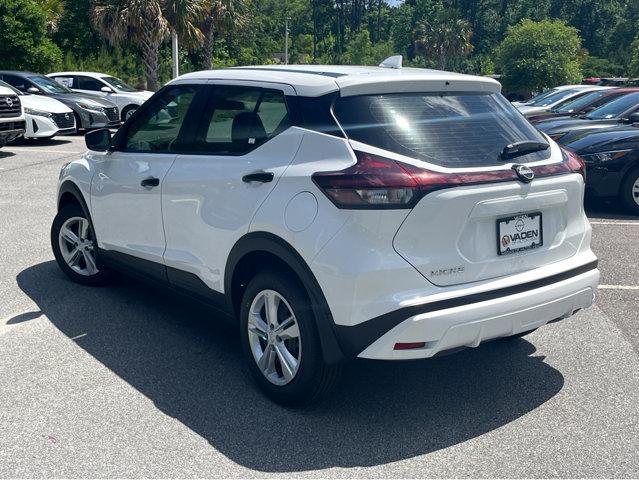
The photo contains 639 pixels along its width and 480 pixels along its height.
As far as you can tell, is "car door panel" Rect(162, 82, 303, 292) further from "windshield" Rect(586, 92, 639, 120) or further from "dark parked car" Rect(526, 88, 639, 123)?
"dark parked car" Rect(526, 88, 639, 123)

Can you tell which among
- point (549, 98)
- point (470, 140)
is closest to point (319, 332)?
point (470, 140)

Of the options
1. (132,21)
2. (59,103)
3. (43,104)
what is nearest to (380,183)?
(43,104)

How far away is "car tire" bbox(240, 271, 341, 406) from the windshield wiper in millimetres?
1242

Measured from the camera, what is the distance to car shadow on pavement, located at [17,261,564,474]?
3.72 meters

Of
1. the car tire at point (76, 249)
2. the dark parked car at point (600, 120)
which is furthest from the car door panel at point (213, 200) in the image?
the dark parked car at point (600, 120)

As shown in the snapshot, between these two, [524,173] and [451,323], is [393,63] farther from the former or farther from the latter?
[451,323]

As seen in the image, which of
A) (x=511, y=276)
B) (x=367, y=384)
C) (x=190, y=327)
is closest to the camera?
(x=511, y=276)

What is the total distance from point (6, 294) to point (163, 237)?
6.01ft

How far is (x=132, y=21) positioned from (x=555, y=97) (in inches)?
627

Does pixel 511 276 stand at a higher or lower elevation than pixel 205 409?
higher

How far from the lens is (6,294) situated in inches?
236

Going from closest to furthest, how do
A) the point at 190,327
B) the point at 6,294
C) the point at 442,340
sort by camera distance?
the point at 442,340 → the point at 190,327 → the point at 6,294

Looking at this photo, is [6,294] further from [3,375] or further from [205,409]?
[205,409]

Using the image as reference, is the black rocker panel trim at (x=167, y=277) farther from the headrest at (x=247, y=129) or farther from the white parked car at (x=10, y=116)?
the white parked car at (x=10, y=116)
